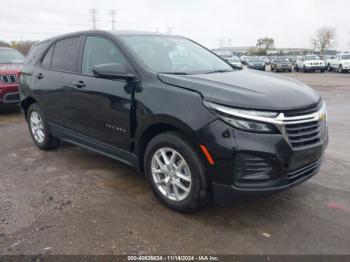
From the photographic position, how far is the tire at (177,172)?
9.37 feet

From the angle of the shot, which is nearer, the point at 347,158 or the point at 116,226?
the point at 116,226

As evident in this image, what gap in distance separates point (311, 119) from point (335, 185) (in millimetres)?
1371

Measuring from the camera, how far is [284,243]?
106 inches

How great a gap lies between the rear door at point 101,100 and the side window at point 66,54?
21cm

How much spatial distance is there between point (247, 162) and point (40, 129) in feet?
12.3

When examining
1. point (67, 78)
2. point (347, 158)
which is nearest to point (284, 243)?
point (347, 158)

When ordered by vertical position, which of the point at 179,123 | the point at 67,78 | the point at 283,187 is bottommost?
the point at 283,187

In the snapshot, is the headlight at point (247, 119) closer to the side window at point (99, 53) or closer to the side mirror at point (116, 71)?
the side mirror at point (116, 71)

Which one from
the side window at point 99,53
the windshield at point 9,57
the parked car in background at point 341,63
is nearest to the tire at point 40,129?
the side window at point 99,53

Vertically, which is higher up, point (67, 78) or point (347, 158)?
point (67, 78)

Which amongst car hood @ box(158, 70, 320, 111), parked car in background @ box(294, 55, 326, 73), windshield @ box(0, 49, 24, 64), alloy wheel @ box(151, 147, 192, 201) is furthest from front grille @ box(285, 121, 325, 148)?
parked car in background @ box(294, 55, 326, 73)

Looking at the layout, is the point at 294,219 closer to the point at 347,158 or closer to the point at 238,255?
the point at 238,255

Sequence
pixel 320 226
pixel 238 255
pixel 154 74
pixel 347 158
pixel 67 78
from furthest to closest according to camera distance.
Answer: pixel 347 158
pixel 67 78
pixel 154 74
pixel 320 226
pixel 238 255

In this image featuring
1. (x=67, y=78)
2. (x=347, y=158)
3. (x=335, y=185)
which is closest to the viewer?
(x=335, y=185)
